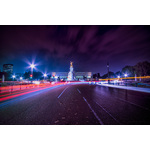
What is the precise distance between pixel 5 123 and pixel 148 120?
280 inches

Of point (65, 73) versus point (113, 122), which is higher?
point (65, 73)

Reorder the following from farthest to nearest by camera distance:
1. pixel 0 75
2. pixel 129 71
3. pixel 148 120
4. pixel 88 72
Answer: pixel 88 72
pixel 129 71
pixel 0 75
pixel 148 120

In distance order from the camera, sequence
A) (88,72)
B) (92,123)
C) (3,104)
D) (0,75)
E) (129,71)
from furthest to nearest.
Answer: (88,72) < (129,71) < (0,75) < (3,104) < (92,123)

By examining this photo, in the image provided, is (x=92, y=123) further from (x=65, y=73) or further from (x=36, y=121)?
(x=65, y=73)

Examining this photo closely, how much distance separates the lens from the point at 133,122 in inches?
148

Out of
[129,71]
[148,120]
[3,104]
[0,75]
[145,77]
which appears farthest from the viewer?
[129,71]

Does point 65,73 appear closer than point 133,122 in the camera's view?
No

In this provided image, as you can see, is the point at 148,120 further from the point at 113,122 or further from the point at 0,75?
the point at 0,75

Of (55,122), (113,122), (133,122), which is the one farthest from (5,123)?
(133,122)

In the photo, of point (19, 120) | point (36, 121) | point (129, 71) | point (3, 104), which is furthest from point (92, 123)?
point (129, 71)

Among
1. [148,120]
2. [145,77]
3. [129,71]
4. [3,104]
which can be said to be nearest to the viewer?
[148,120]

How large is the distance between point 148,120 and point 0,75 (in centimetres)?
8800

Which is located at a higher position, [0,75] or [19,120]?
[0,75]
